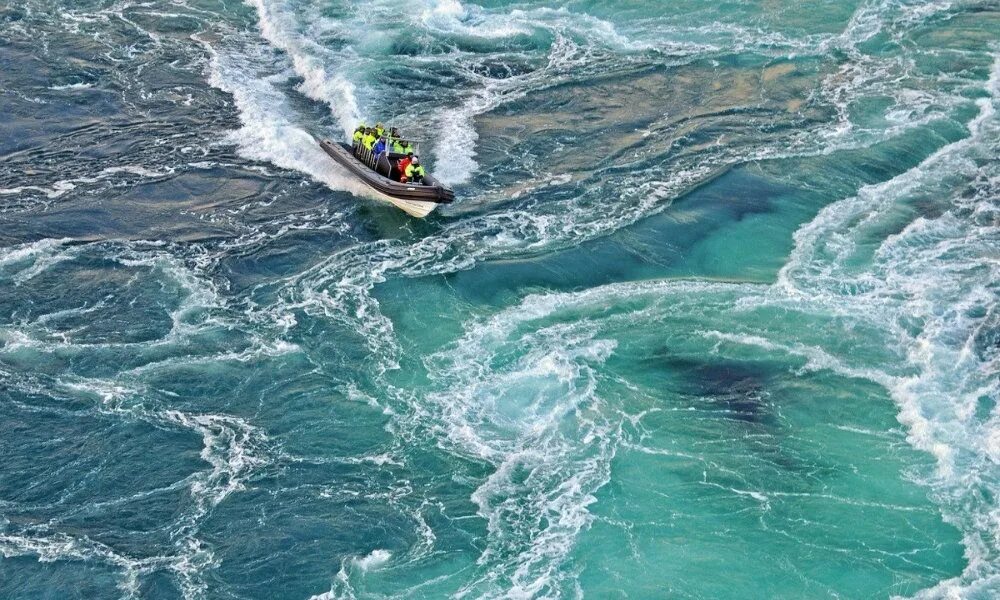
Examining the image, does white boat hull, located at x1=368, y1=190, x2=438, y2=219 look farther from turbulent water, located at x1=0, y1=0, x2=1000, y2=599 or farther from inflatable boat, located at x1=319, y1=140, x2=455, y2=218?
turbulent water, located at x1=0, y1=0, x2=1000, y2=599

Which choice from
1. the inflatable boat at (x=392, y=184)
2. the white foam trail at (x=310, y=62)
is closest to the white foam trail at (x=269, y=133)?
the inflatable boat at (x=392, y=184)

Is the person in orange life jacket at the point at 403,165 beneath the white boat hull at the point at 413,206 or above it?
above

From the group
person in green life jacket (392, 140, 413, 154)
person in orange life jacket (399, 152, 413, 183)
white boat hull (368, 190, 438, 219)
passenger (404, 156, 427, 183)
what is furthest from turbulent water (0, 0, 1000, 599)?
person in green life jacket (392, 140, 413, 154)

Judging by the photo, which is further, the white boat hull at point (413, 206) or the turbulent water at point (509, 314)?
the white boat hull at point (413, 206)

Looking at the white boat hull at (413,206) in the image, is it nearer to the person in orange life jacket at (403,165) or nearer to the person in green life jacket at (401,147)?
the person in orange life jacket at (403,165)

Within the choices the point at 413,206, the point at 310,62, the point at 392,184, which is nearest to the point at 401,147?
the point at 392,184

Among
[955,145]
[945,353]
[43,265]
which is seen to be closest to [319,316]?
[43,265]
